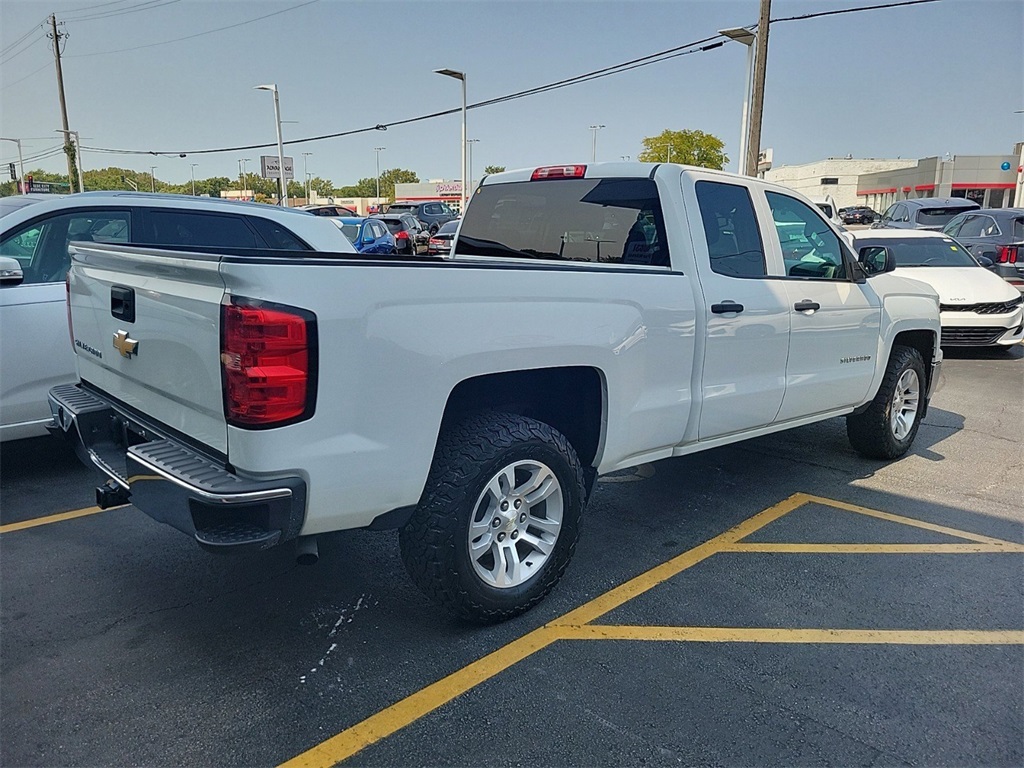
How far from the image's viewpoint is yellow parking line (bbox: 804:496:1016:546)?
4.34 m

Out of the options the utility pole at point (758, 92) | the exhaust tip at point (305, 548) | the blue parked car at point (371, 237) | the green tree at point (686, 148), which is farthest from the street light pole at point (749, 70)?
the green tree at point (686, 148)

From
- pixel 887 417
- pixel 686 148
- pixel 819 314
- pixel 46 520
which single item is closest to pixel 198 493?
pixel 46 520

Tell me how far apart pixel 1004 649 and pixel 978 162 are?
5709 centimetres

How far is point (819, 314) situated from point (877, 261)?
0.84 m

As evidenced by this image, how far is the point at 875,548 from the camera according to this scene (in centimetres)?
419

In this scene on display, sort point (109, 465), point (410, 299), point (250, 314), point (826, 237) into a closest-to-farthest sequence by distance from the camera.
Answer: point (250, 314) → point (410, 299) → point (109, 465) → point (826, 237)

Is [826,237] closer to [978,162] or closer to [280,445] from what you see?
[280,445]

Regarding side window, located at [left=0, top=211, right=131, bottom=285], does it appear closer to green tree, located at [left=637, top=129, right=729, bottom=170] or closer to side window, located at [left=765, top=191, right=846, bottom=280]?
side window, located at [left=765, top=191, right=846, bottom=280]

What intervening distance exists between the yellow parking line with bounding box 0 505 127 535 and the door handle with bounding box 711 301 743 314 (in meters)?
3.79

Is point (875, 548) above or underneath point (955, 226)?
underneath

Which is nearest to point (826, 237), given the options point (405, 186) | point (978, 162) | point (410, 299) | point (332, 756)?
point (410, 299)

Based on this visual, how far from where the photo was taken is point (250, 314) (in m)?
2.40

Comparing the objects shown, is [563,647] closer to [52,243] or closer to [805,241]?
[805,241]

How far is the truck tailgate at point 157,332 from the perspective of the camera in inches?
102
